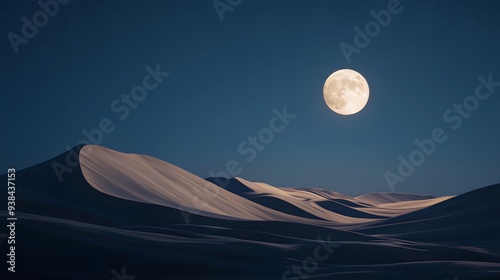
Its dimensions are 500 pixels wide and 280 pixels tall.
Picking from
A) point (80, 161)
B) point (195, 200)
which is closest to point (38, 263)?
point (80, 161)

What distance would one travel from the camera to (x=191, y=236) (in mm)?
32625

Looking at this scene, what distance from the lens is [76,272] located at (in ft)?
67.6

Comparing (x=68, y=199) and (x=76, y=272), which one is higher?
(x=68, y=199)

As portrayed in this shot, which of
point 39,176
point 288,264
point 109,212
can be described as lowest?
point 288,264

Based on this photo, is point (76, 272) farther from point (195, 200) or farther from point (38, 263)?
point (195, 200)

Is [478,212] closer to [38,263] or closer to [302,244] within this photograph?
[302,244]

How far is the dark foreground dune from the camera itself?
2203 cm

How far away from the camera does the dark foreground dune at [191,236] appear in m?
22.0

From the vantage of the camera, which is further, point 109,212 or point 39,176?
point 39,176

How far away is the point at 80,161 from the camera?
2341 inches

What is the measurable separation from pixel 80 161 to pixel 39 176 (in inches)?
286

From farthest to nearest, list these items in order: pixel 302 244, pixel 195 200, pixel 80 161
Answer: pixel 195 200 → pixel 80 161 → pixel 302 244

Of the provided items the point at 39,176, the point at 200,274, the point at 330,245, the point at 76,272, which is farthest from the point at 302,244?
the point at 39,176

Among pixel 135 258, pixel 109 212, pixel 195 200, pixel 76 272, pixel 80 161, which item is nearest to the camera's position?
pixel 76 272
